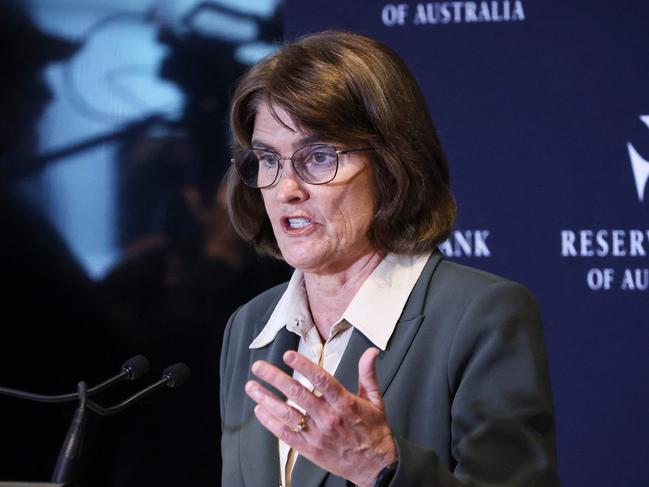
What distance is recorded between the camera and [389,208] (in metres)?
1.97

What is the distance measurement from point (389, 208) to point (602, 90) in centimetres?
150

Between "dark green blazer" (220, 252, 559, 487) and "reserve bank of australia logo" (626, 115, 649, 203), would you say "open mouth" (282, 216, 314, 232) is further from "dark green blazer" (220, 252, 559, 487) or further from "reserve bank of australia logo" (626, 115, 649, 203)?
"reserve bank of australia logo" (626, 115, 649, 203)

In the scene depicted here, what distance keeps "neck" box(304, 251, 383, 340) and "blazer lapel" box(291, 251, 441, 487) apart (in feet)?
0.43

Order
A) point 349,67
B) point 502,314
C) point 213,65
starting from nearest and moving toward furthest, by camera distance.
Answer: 1. point 502,314
2. point 349,67
3. point 213,65

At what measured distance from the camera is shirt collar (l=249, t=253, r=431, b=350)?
6.21 feet

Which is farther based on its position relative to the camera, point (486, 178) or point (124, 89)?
point (124, 89)

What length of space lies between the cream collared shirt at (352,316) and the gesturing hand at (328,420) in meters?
0.43

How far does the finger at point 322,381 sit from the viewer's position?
136 cm

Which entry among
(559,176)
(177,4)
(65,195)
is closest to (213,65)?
(177,4)

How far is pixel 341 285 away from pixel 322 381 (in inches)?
27.2

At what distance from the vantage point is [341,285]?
204 centimetres

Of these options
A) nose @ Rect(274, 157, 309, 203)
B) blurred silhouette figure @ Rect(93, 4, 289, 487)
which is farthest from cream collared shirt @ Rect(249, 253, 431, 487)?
blurred silhouette figure @ Rect(93, 4, 289, 487)

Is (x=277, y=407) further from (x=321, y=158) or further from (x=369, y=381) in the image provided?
(x=321, y=158)

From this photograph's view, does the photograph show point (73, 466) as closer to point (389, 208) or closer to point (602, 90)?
point (389, 208)
